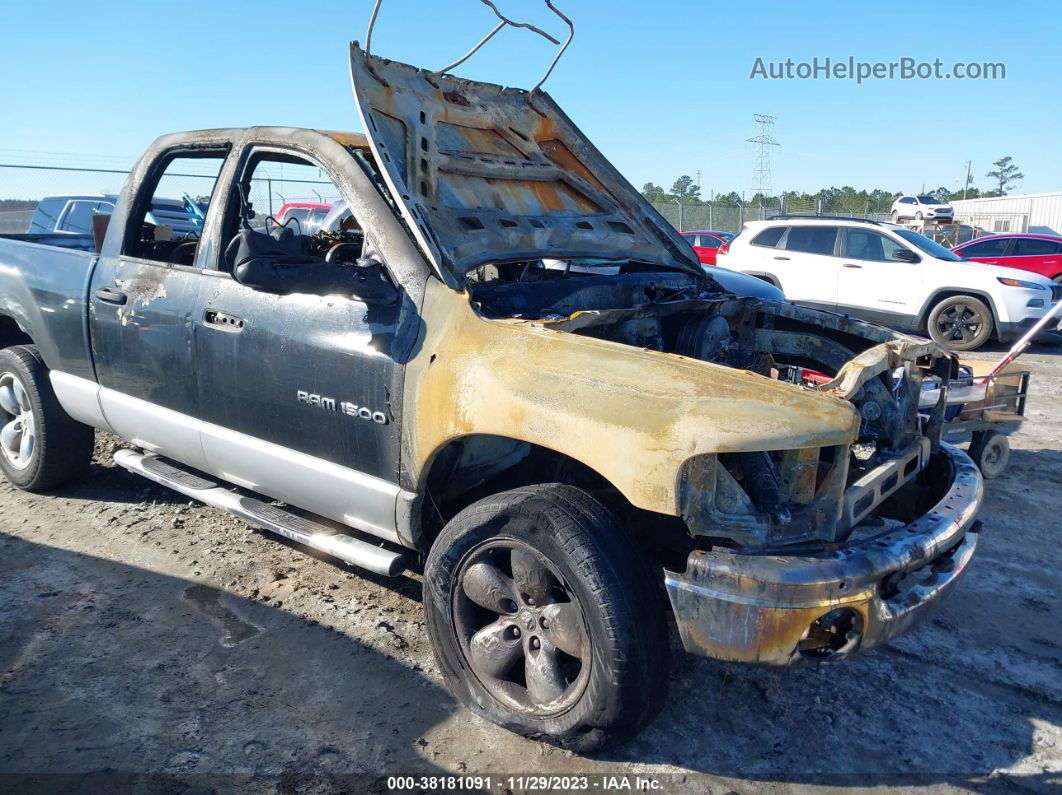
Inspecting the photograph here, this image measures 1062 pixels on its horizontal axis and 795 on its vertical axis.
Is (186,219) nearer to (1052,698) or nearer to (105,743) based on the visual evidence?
(105,743)

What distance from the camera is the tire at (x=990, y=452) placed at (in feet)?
17.3

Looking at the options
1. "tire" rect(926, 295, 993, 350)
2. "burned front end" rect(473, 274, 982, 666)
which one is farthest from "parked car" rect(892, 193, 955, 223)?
"burned front end" rect(473, 274, 982, 666)

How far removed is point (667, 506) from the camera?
2.29m

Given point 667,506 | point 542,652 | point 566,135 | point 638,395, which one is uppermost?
point 566,135

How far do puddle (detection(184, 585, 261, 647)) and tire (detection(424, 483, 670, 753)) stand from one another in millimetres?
944

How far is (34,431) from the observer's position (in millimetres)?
4547

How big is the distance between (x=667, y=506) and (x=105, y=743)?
6.60 feet

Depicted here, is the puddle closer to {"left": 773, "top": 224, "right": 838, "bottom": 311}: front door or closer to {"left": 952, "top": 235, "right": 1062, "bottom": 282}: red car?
{"left": 773, "top": 224, "right": 838, "bottom": 311}: front door

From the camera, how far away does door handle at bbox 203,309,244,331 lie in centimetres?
332

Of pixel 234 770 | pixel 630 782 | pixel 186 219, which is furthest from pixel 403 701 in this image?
pixel 186 219

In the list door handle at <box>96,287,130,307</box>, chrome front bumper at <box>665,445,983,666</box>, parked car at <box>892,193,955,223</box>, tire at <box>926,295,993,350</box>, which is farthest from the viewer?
parked car at <box>892,193,955,223</box>

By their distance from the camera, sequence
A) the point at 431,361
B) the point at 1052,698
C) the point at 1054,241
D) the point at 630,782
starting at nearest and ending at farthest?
the point at 630,782 → the point at 431,361 → the point at 1052,698 → the point at 1054,241

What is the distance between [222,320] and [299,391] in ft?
1.87

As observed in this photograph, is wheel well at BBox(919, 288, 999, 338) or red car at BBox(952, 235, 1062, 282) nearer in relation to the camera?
wheel well at BBox(919, 288, 999, 338)
